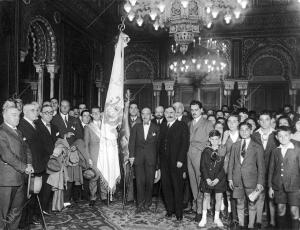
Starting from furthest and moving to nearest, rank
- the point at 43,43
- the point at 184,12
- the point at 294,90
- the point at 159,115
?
the point at 294,90
the point at 43,43
the point at 184,12
the point at 159,115

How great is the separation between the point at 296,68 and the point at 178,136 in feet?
29.1

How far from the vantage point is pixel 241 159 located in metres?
4.72

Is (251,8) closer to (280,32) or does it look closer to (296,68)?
(280,32)

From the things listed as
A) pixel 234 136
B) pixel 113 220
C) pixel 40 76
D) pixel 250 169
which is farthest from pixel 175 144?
pixel 40 76

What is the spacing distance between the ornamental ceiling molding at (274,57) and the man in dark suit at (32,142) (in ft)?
32.3

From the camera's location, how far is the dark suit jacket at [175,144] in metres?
5.36

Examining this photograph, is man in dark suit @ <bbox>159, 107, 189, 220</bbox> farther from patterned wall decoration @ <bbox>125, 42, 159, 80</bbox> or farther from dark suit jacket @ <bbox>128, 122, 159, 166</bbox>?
patterned wall decoration @ <bbox>125, 42, 159, 80</bbox>

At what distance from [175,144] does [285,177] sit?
1.72 metres

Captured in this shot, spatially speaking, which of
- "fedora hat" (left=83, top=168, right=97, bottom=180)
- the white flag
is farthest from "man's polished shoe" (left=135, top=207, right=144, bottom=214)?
"fedora hat" (left=83, top=168, right=97, bottom=180)

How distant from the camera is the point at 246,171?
464 centimetres

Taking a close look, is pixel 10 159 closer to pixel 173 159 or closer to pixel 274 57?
pixel 173 159

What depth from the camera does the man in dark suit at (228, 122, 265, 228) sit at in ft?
15.1

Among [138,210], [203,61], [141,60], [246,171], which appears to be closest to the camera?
[246,171]

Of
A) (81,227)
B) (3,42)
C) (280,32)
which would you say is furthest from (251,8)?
(81,227)
